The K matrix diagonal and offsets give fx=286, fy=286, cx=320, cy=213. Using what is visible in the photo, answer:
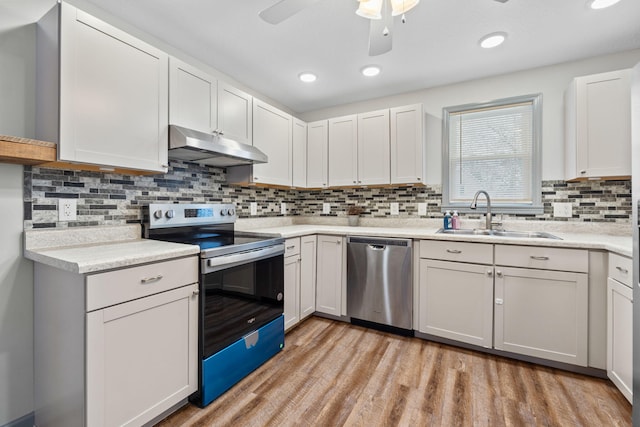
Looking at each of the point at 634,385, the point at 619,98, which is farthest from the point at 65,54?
the point at 619,98

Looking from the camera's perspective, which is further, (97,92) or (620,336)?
(620,336)

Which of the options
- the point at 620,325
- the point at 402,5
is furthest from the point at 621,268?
the point at 402,5

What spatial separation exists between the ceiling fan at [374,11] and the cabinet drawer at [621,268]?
178cm

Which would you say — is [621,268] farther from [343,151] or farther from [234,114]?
[234,114]

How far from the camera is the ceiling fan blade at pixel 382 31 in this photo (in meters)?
1.55

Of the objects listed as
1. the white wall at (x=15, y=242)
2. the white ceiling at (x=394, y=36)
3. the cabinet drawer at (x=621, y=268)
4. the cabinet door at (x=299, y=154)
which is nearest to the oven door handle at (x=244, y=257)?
the white wall at (x=15, y=242)

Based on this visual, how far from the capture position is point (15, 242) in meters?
1.43

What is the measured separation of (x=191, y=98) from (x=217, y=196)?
2.89 feet

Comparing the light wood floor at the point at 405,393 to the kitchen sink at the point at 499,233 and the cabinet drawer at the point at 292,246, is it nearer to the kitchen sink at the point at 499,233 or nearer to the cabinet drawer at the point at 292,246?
the cabinet drawer at the point at 292,246

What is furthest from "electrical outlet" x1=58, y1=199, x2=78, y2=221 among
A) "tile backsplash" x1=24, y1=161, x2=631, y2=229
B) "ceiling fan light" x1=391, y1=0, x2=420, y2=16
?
"ceiling fan light" x1=391, y1=0, x2=420, y2=16

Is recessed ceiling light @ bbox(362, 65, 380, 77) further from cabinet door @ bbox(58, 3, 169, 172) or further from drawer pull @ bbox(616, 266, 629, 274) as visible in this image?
drawer pull @ bbox(616, 266, 629, 274)

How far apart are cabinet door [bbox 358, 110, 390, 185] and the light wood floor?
1.61 m

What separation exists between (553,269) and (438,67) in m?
1.87

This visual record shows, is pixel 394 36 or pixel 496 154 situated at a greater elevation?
pixel 394 36
